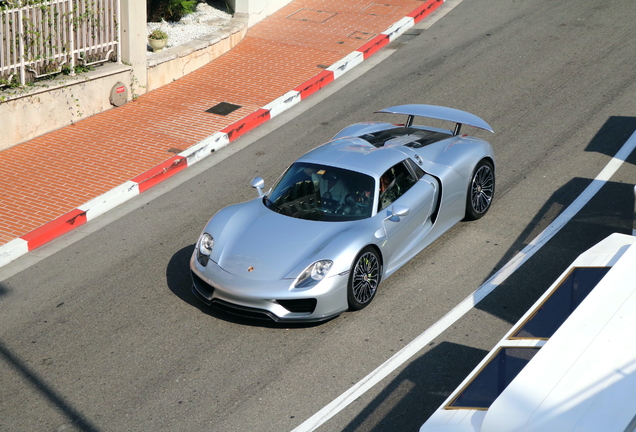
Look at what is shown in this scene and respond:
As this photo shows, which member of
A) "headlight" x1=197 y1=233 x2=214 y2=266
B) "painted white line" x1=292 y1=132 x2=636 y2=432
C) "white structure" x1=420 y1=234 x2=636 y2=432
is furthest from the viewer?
"headlight" x1=197 y1=233 x2=214 y2=266

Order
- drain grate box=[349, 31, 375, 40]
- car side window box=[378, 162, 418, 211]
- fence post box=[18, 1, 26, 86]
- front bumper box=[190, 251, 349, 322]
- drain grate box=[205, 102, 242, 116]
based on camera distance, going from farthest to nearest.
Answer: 1. drain grate box=[349, 31, 375, 40]
2. drain grate box=[205, 102, 242, 116]
3. fence post box=[18, 1, 26, 86]
4. car side window box=[378, 162, 418, 211]
5. front bumper box=[190, 251, 349, 322]

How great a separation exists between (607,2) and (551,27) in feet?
7.56

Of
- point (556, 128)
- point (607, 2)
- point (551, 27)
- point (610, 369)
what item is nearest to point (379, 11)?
point (551, 27)

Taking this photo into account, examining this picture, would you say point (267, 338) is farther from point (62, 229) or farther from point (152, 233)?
point (62, 229)

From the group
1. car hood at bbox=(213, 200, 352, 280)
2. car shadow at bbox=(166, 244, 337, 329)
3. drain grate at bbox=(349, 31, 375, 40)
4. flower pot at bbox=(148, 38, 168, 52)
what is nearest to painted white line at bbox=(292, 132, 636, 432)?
car shadow at bbox=(166, 244, 337, 329)

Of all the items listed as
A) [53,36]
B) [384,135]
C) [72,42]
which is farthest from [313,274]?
[72,42]

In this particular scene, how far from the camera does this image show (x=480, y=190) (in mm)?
8820

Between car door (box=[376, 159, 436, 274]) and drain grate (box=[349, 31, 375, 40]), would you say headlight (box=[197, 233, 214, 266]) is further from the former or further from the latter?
drain grate (box=[349, 31, 375, 40])

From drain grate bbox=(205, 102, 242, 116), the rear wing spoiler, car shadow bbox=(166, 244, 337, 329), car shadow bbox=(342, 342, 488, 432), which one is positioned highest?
the rear wing spoiler

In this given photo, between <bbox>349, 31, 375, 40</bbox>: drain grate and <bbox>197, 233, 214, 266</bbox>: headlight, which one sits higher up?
<bbox>349, 31, 375, 40</bbox>: drain grate

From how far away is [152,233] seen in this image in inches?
358

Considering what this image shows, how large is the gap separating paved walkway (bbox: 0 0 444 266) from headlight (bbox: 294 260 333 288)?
13.5 ft

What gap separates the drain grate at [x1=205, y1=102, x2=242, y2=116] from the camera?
1260 cm

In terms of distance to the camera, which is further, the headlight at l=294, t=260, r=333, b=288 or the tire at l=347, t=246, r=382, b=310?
the tire at l=347, t=246, r=382, b=310
